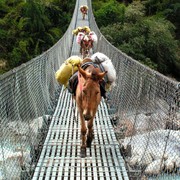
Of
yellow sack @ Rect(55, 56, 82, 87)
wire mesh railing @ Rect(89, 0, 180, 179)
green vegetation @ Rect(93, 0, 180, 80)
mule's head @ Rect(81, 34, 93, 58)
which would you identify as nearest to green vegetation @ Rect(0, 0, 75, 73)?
green vegetation @ Rect(93, 0, 180, 80)

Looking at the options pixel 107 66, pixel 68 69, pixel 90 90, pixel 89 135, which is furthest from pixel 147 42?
pixel 90 90

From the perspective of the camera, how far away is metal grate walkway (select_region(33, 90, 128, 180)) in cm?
289

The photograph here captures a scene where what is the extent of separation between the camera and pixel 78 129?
381 centimetres

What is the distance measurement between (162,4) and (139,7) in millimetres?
2432

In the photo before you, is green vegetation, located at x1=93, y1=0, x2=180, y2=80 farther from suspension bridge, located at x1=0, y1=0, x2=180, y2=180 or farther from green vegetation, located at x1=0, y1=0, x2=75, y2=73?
suspension bridge, located at x1=0, y1=0, x2=180, y2=180

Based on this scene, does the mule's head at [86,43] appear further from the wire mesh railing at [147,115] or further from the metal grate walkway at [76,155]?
the metal grate walkway at [76,155]

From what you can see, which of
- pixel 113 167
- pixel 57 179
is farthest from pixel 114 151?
pixel 57 179

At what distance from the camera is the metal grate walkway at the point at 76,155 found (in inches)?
114

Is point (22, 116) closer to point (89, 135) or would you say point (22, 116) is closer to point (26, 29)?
point (89, 135)

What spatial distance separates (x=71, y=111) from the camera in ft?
14.7

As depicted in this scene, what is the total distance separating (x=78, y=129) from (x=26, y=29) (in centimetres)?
1124

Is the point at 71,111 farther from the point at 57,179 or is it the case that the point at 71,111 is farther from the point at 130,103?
the point at 57,179

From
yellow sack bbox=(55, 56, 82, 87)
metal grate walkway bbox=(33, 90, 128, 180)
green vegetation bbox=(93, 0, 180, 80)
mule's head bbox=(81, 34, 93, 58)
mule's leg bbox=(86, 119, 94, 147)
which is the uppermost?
yellow sack bbox=(55, 56, 82, 87)

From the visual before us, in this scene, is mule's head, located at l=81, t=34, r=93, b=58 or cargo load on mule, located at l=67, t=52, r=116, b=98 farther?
mule's head, located at l=81, t=34, r=93, b=58
